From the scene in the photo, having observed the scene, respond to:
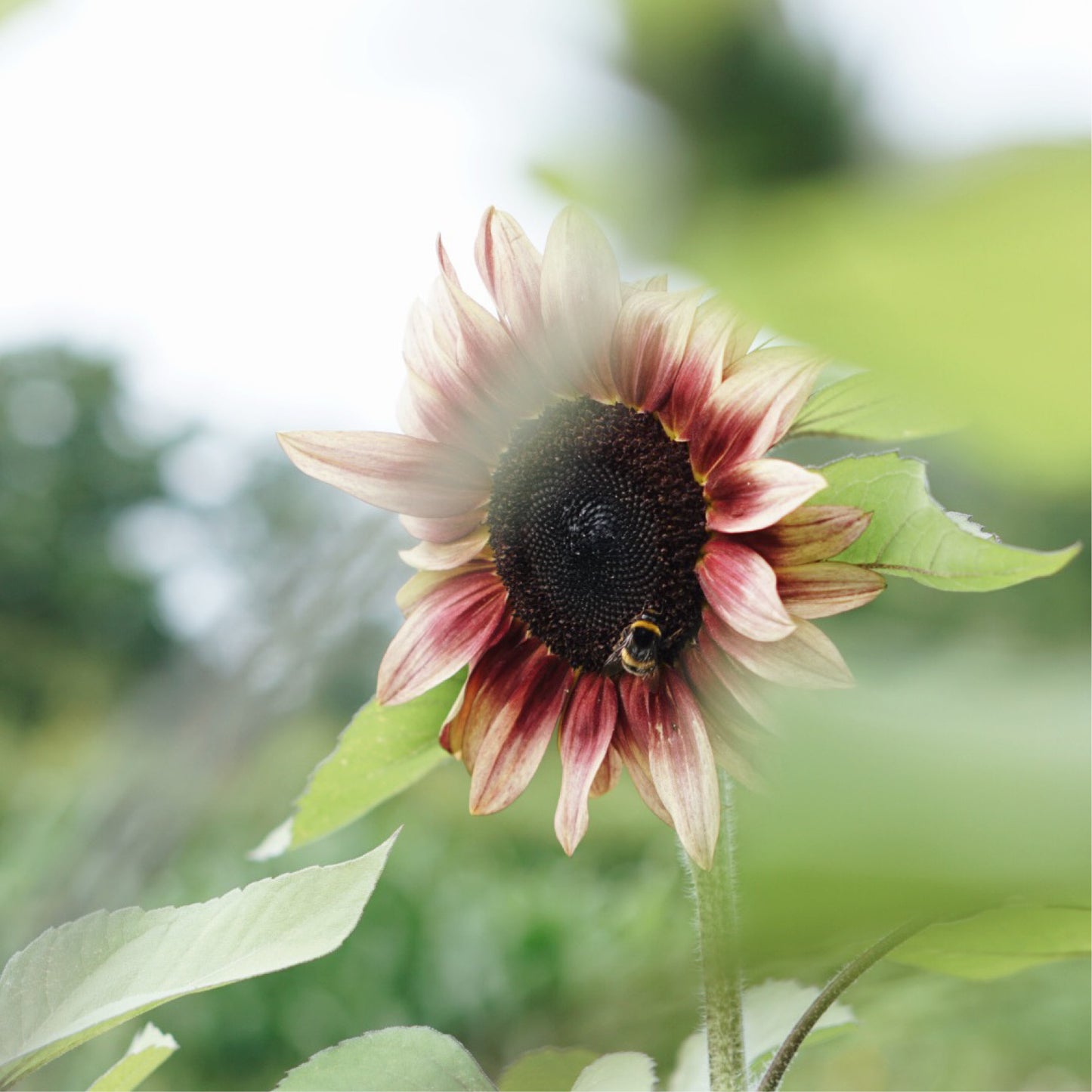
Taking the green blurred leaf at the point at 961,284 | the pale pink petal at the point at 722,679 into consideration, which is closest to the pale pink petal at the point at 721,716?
the pale pink petal at the point at 722,679

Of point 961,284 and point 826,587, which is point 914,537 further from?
point 961,284

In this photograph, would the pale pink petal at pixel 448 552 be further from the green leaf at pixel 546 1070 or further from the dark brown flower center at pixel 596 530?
the green leaf at pixel 546 1070

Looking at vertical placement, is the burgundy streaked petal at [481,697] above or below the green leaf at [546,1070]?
above

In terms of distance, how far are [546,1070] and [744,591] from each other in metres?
0.12

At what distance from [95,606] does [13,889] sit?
4.08 m

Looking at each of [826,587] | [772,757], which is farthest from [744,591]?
[772,757]

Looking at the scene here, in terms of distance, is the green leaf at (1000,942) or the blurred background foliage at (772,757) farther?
the green leaf at (1000,942)

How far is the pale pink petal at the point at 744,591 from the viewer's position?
15cm

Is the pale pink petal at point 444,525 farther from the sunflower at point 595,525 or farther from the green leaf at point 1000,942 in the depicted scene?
the green leaf at point 1000,942

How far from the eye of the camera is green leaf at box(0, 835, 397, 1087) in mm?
138

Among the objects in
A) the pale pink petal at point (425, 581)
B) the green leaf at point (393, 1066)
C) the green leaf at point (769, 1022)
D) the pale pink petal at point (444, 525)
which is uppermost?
the pale pink petal at point (444, 525)

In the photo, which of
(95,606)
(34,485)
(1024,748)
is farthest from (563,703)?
(34,485)

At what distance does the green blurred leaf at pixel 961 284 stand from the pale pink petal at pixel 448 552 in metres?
0.17

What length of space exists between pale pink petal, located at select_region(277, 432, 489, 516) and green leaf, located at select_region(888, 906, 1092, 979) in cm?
11
